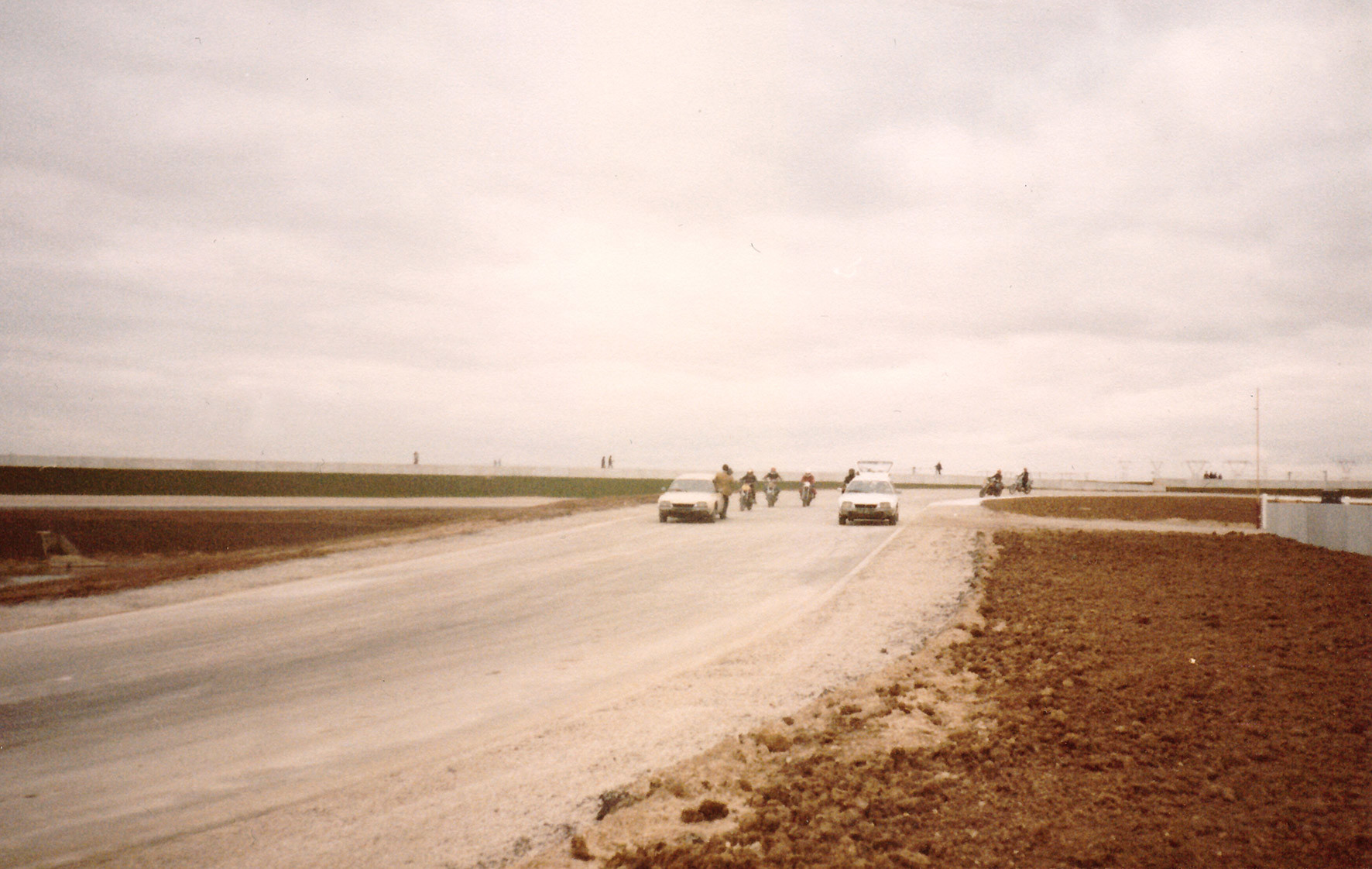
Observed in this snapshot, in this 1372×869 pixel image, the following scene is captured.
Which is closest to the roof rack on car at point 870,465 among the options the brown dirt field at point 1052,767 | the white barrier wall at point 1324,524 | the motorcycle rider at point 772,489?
the motorcycle rider at point 772,489

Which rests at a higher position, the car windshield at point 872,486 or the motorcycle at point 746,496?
the car windshield at point 872,486

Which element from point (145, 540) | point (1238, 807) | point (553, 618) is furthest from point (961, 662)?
point (145, 540)

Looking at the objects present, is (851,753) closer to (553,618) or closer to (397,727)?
(397,727)

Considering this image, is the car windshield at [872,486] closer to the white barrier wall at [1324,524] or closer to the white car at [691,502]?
the white car at [691,502]

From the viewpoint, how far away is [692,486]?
29703 millimetres

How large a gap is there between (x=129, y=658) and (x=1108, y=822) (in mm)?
10651

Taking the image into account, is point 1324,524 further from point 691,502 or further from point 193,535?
point 193,535

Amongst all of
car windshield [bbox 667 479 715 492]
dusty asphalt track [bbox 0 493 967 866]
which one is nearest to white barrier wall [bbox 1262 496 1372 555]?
dusty asphalt track [bbox 0 493 967 866]

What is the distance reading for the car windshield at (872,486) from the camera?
28.7m

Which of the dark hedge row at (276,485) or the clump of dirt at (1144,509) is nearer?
the clump of dirt at (1144,509)

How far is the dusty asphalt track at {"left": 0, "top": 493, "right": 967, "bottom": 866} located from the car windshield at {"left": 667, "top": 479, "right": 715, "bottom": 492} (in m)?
12.8

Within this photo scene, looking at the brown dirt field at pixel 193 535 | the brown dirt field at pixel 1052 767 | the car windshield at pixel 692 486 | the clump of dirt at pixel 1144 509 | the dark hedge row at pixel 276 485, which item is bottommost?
the brown dirt field at pixel 193 535

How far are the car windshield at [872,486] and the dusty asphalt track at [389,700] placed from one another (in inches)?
500

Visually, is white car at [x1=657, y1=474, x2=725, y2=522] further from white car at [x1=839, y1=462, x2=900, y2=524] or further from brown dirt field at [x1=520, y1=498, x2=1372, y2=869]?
brown dirt field at [x1=520, y1=498, x2=1372, y2=869]
